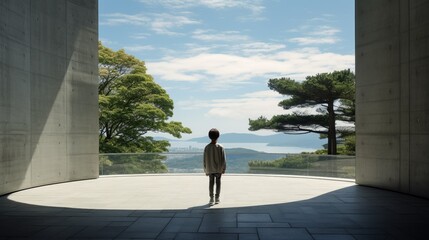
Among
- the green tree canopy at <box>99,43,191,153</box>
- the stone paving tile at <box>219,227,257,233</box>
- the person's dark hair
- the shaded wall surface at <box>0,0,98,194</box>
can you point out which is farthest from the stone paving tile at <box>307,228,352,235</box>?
the green tree canopy at <box>99,43,191,153</box>

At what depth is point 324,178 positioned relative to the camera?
14.7m

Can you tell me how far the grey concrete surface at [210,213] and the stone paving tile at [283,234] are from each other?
0.01m

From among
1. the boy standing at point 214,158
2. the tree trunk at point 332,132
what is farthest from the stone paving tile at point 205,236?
the tree trunk at point 332,132

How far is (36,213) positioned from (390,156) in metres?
8.85

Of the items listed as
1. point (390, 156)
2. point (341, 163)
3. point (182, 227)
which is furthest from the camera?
point (341, 163)

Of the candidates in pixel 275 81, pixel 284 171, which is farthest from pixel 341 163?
pixel 275 81

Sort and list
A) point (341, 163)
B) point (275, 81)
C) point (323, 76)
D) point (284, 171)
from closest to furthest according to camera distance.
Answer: point (341, 163) < point (284, 171) < point (323, 76) < point (275, 81)

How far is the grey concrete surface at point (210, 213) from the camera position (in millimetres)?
6461

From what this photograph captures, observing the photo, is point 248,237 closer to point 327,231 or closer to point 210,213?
point 327,231

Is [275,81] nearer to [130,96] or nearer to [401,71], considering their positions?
[130,96]

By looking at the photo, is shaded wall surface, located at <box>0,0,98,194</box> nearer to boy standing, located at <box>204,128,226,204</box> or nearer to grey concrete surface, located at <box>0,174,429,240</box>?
grey concrete surface, located at <box>0,174,429,240</box>

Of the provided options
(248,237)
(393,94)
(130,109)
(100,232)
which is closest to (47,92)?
(100,232)

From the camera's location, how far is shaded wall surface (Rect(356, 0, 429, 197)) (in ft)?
32.7

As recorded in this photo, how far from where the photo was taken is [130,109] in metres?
26.5
